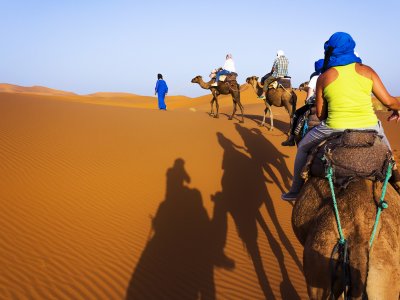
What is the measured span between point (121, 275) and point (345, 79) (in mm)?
4191

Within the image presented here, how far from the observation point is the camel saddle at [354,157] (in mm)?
2809

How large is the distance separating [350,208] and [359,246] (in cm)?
29

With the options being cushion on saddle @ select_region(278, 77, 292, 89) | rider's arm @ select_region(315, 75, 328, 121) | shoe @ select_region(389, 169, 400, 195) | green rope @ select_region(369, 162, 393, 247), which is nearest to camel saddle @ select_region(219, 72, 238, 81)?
cushion on saddle @ select_region(278, 77, 292, 89)

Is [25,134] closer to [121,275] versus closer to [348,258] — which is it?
[121,275]

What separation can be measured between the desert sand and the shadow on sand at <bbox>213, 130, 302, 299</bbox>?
1.2 inches

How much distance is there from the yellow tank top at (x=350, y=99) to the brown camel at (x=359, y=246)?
2.13 feet

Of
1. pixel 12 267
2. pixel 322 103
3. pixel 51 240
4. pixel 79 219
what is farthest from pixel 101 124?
pixel 322 103

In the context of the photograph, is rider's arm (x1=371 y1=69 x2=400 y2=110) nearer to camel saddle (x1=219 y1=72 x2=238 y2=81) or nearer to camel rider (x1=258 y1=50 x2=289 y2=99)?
camel rider (x1=258 y1=50 x2=289 y2=99)

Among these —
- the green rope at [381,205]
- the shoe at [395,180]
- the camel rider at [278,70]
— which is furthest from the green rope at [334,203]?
the camel rider at [278,70]

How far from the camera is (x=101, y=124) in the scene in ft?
40.1

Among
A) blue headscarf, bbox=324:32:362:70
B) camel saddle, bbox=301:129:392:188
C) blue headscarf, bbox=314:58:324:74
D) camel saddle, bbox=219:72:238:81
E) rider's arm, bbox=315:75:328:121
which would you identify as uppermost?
camel saddle, bbox=219:72:238:81

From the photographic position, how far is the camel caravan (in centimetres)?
236

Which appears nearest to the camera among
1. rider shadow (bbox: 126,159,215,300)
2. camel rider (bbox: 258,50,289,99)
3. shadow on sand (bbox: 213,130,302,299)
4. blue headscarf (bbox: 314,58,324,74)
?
rider shadow (bbox: 126,159,215,300)

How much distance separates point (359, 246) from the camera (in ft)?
7.83
